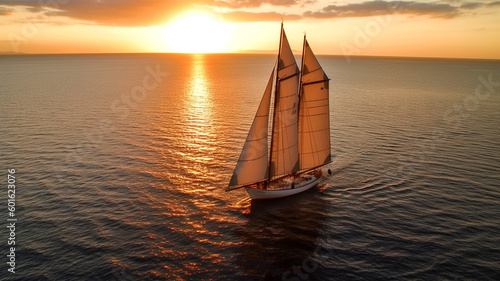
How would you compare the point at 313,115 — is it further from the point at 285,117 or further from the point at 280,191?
the point at 280,191

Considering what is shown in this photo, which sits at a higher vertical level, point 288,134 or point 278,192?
point 288,134

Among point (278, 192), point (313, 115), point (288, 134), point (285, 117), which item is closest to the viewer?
point (285, 117)

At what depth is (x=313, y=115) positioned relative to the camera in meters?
46.5

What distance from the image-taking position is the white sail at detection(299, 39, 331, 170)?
143ft

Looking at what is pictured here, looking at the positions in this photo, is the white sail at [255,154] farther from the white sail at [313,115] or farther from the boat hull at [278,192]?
the white sail at [313,115]

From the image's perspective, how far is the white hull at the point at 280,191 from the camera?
135 feet

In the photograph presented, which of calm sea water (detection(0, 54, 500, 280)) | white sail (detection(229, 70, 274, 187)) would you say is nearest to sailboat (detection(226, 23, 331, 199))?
white sail (detection(229, 70, 274, 187))

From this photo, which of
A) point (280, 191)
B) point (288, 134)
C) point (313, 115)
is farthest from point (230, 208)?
point (313, 115)

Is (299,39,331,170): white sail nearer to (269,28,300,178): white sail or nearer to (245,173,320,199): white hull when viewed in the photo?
(269,28,300,178): white sail

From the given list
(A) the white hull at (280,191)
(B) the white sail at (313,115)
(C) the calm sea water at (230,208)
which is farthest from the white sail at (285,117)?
(C) the calm sea water at (230,208)

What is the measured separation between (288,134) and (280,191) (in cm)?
799

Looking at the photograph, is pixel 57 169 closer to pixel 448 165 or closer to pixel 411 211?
pixel 411 211

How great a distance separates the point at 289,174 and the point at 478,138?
48.2 m

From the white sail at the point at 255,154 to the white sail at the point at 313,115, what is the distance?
6.81m
